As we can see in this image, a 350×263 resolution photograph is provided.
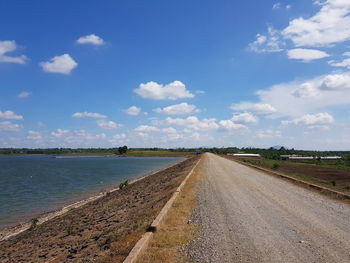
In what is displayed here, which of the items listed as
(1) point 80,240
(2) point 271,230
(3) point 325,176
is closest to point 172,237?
(2) point 271,230

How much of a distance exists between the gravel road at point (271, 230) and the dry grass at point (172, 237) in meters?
0.40

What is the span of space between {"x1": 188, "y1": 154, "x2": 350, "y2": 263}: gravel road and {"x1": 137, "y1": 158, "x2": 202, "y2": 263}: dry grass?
0.40m

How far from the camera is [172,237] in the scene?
9938mm

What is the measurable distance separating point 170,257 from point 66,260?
5111 mm

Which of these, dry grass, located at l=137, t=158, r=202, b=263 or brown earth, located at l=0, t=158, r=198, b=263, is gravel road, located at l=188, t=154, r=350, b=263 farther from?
brown earth, located at l=0, t=158, r=198, b=263

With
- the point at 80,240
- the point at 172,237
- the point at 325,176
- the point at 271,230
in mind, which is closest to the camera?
the point at 172,237

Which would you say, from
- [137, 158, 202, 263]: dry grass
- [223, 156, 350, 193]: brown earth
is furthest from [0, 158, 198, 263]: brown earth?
[223, 156, 350, 193]: brown earth

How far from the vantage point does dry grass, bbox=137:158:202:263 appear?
814 cm

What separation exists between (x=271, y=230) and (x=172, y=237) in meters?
3.46

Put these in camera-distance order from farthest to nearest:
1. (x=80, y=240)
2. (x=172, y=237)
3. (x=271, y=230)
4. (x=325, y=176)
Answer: (x=325, y=176), (x=80, y=240), (x=271, y=230), (x=172, y=237)

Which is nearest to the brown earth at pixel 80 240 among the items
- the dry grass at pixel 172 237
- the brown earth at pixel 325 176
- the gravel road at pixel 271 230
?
the dry grass at pixel 172 237

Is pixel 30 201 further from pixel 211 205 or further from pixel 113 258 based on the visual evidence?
pixel 113 258

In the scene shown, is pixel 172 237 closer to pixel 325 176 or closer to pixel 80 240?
pixel 80 240

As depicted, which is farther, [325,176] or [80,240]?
[325,176]
